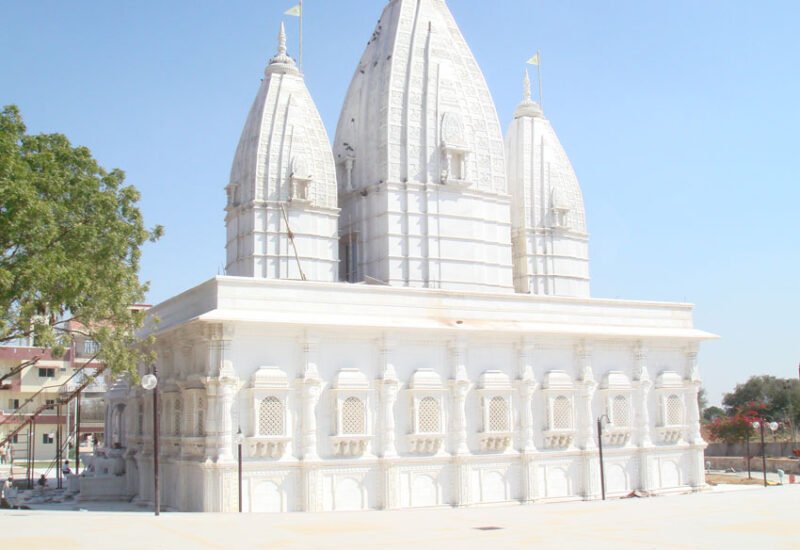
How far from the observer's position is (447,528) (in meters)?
18.9

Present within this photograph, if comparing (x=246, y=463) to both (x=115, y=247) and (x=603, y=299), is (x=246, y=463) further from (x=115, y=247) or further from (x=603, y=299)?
(x=603, y=299)

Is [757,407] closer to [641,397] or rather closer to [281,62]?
[641,397]

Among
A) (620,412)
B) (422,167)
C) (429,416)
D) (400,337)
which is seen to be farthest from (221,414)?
(620,412)

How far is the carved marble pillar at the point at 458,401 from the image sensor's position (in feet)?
98.7

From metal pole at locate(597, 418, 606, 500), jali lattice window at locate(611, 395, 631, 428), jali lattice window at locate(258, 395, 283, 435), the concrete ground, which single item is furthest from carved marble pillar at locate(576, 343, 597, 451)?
jali lattice window at locate(258, 395, 283, 435)

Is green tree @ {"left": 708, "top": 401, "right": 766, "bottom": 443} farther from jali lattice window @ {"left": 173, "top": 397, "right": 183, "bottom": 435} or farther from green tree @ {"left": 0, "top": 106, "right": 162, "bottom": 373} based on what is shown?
green tree @ {"left": 0, "top": 106, "right": 162, "bottom": 373}

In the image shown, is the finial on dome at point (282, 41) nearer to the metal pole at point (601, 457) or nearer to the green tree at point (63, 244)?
the green tree at point (63, 244)

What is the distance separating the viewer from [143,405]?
1305 inches

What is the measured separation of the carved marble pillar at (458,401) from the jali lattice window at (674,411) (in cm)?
937

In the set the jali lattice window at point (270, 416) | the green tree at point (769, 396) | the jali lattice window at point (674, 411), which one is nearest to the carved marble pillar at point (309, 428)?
the jali lattice window at point (270, 416)

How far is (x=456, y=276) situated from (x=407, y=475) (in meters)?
9.87

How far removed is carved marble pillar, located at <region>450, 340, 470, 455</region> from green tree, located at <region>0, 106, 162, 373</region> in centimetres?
1044

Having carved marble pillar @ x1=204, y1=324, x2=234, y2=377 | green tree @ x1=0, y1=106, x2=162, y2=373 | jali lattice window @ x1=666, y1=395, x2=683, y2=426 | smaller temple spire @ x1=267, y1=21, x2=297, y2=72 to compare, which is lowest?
jali lattice window @ x1=666, y1=395, x2=683, y2=426

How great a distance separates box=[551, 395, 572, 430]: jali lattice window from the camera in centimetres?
3231
